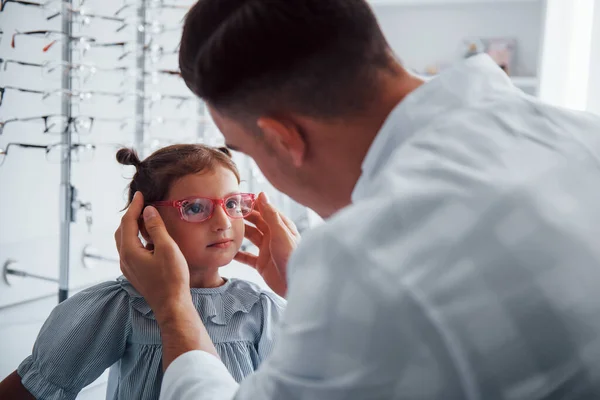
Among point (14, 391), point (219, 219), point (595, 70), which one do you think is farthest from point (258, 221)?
point (595, 70)

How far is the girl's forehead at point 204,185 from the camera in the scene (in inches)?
49.8

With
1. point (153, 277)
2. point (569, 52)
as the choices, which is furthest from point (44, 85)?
point (569, 52)

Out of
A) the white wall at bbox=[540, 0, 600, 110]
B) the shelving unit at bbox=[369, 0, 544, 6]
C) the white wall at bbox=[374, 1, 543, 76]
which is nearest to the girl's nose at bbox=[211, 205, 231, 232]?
the white wall at bbox=[540, 0, 600, 110]

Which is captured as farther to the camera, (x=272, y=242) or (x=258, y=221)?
(x=258, y=221)

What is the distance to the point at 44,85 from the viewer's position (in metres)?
1.86

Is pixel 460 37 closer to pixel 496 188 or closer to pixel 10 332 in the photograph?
pixel 10 332

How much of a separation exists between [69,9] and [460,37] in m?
2.47

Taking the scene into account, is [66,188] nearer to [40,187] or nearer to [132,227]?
[40,187]

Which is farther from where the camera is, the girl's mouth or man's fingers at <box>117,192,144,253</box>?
the girl's mouth

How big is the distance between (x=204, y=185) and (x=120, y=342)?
34cm

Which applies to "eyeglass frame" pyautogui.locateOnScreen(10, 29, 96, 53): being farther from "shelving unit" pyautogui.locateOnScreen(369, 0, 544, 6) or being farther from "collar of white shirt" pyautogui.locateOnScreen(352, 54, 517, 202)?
"shelving unit" pyautogui.locateOnScreen(369, 0, 544, 6)

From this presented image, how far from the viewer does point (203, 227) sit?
49.8 inches

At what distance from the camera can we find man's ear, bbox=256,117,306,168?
0.79m

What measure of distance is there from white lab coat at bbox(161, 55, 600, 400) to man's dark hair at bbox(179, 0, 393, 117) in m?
Result: 0.17
